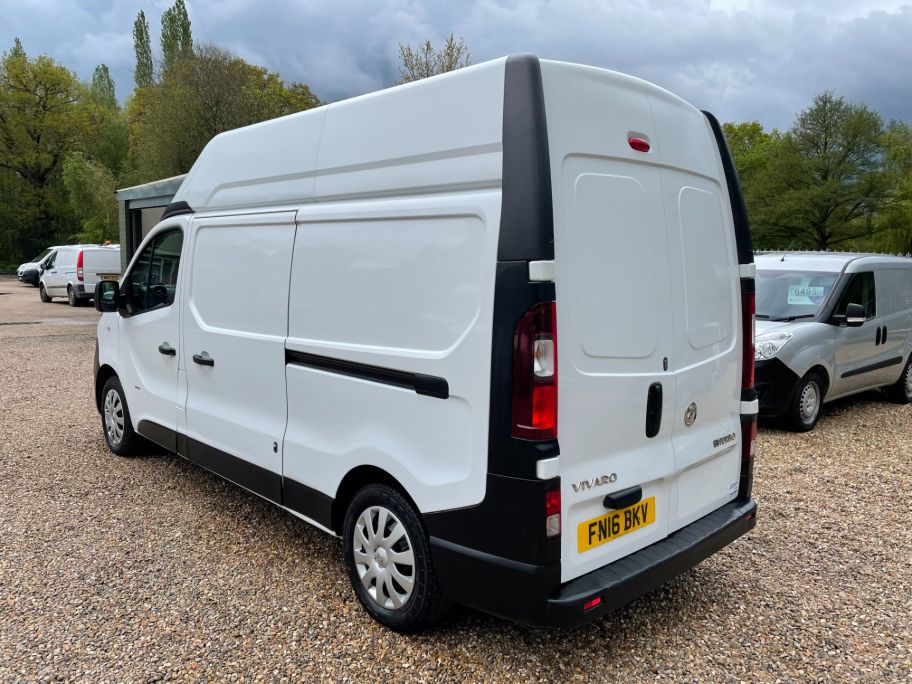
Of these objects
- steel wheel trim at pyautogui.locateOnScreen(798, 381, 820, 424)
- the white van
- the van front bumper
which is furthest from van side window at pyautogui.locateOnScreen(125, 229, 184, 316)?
steel wheel trim at pyautogui.locateOnScreen(798, 381, 820, 424)

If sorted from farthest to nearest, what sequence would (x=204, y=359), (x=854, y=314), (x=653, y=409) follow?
1. (x=854, y=314)
2. (x=204, y=359)
3. (x=653, y=409)

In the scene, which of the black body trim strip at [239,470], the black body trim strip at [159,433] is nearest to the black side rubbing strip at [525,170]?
the black body trim strip at [239,470]

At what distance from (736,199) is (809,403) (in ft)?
13.6

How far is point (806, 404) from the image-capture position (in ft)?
22.4

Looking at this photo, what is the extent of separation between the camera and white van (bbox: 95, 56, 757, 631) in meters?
2.52

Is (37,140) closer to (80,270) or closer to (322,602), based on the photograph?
(80,270)

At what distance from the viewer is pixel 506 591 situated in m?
2.58

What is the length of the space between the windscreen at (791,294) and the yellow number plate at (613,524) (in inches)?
199

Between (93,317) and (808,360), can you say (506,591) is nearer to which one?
(808,360)

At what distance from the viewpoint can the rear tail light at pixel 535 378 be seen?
2465 mm

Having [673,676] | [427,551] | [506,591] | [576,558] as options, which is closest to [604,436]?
[576,558]

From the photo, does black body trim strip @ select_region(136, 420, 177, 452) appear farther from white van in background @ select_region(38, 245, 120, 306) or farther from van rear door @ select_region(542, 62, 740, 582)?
white van in background @ select_region(38, 245, 120, 306)

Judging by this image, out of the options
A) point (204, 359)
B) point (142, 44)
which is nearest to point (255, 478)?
point (204, 359)

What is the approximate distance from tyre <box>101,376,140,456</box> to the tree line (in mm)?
22099
